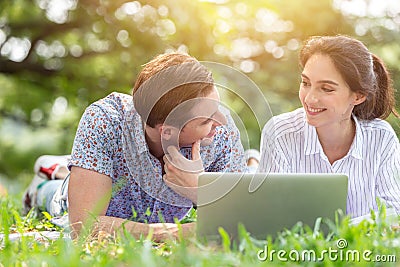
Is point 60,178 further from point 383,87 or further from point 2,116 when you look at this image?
point 2,116

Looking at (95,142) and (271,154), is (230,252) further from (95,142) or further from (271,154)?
Result: (271,154)

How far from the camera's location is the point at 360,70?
262 centimetres

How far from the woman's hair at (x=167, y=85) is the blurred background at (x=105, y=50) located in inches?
130

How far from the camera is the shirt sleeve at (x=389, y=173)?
2.60 metres

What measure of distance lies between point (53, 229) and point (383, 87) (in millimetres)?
1521

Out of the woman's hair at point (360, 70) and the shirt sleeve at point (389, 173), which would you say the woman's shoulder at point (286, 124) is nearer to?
the woman's hair at point (360, 70)

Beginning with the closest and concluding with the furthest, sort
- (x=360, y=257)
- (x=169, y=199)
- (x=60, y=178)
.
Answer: (x=360, y=257) < (x=169, y=199) < (x=60, y=178)

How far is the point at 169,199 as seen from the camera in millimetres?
2400

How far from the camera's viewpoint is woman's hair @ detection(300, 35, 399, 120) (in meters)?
2.58

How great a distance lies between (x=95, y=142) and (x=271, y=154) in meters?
0.82

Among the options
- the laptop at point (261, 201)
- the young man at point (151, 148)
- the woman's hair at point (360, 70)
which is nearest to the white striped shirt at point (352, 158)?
the woman's hair at point (360, 70)

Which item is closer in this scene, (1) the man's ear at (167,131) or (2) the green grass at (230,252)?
(2) the green grass at (230,252)

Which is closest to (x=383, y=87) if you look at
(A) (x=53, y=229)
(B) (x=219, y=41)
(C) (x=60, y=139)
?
(A) (x=53, y=229)

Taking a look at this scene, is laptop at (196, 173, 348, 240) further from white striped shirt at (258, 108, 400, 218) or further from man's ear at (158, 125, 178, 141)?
white striped shirt at (258, 108, 400, 218)
